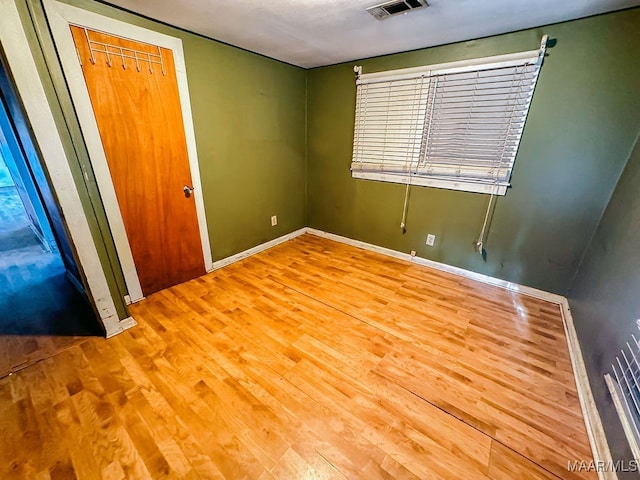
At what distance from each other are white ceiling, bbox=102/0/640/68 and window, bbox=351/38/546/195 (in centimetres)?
26

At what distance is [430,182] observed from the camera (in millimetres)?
2711

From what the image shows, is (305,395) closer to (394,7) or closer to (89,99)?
(89,99)

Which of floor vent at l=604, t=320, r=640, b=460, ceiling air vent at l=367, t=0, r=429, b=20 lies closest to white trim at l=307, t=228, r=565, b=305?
floor vent at l=604, t=320, r=640, b=460

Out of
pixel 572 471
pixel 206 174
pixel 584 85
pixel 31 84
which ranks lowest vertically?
pixel 572 471

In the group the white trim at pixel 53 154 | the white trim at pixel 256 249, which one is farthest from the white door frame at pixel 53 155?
the white trim at pixel 256 249

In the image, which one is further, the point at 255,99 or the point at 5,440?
the point at 255,99

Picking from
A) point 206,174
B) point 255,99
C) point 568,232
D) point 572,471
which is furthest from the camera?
point 255,99

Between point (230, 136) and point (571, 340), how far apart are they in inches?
135

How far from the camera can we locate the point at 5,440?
46.7 inches

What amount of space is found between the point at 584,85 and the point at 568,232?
Result: 3.74 ft

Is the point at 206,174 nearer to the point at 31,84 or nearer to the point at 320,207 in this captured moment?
the point at 31,84

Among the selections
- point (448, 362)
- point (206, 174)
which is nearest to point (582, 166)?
point (448, 362)

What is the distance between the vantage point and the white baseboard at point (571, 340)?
1183mm

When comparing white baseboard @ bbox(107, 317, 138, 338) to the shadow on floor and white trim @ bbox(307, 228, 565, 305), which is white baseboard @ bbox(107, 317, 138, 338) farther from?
white trim @ bbox(307, 228, 565, 305)
